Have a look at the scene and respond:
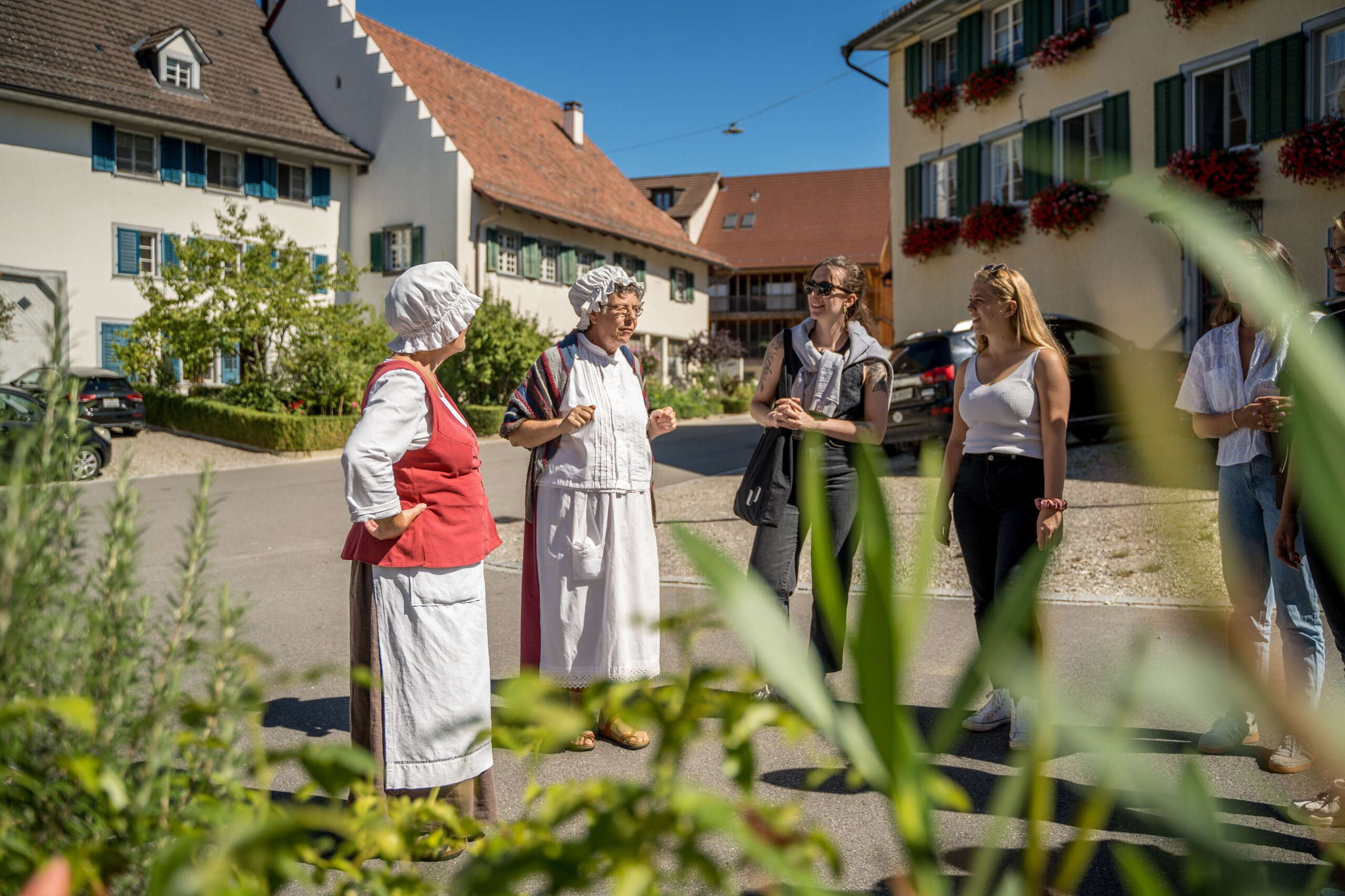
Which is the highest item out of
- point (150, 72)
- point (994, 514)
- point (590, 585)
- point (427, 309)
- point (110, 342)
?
point (150, 72)

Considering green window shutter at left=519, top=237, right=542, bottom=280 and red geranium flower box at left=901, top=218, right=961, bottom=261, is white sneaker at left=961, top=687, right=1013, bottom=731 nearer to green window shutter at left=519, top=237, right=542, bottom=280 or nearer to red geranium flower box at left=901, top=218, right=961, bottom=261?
red geranium flower box at left=901, top=218, right=961, bottom=261

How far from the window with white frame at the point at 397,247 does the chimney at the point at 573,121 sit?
9.66 m

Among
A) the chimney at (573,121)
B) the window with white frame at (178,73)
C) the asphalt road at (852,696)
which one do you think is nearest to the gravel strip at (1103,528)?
the asphalt road at (852,696)

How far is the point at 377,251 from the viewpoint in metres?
29.3

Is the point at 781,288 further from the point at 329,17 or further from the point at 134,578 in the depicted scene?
the point at 134,578

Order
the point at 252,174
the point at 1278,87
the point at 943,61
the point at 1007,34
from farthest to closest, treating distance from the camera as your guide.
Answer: the point at 252,174 < the point at 943,61 < the point at 1007,34 < the point at 1278,87

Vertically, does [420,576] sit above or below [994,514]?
below

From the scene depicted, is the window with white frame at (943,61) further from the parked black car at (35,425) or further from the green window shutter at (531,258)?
the parked black car at (35,425)

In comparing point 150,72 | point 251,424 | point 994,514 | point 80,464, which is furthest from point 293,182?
point 80,464

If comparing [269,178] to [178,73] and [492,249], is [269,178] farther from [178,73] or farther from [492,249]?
[492,249]

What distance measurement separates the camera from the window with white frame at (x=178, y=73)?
2700 centimetres

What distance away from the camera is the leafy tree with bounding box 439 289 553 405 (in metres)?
24.5

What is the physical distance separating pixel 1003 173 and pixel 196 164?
61.3 ft

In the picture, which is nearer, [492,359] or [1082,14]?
[1082,14]
